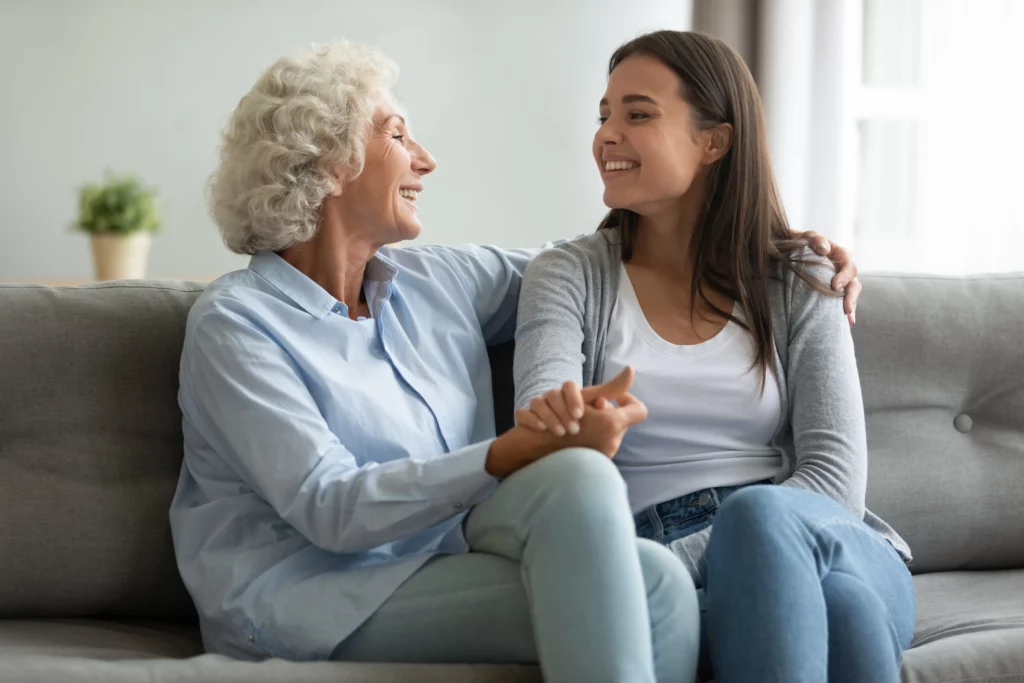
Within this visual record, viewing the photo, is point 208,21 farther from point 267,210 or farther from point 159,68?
point 267,210

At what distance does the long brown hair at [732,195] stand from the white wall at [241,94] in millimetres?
2363

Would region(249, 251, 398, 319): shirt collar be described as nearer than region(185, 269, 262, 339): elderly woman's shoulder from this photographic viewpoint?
No

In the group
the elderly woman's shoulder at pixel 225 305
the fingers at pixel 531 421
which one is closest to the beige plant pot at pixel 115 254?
the elderly woman's shoulder at pixel 225 305

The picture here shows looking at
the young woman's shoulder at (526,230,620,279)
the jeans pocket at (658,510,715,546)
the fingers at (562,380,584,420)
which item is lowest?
the jeans pocket at (658,510,715,546)

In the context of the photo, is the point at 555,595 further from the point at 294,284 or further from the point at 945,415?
the point at 945,415

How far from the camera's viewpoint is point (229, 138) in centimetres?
171

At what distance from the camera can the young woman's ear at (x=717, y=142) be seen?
178cm

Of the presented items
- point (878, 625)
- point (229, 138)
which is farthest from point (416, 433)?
point (878, 625)

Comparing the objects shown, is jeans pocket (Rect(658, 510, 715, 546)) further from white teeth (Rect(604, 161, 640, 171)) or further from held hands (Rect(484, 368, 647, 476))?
white teeth (Rect(604, 161, 640, 171))

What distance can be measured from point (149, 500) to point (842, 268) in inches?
44.1

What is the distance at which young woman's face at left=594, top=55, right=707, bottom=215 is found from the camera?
5.69 feet

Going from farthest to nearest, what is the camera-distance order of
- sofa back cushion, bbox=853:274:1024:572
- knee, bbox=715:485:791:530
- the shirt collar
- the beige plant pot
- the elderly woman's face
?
the beige plant pot
sofa back cushion, bbox=853:274:1024:572
the elderly woman's face
the shirt collar
knee, bbox=715:485:791:530

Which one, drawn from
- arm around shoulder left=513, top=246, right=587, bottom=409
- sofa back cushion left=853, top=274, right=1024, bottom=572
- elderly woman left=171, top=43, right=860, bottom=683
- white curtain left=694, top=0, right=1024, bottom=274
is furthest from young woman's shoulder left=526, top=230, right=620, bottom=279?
white curtain left=694, top=0, right=1024, bottom=274

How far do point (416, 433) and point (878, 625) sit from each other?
645 mm
